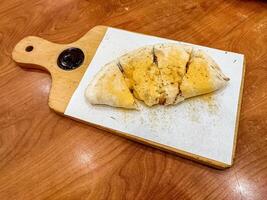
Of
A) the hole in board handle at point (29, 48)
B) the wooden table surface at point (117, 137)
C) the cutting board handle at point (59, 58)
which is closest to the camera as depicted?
the wooden table surface at point (117, 137)

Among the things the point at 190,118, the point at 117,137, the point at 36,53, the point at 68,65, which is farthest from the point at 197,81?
the point at 36,53

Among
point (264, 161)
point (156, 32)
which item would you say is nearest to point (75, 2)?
point (156, 32)

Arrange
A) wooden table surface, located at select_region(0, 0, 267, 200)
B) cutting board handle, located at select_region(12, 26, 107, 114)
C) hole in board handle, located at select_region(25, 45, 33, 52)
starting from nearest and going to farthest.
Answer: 1. wooden table surface, located at select_region(0, 0, 267, 200)
2. cutting board handle, located at select_region(12, 26, 107, 114)
3. hole in board handle, located at select_region(25, 45, 33, 52)

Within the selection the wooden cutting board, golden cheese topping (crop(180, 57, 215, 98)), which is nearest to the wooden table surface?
the wooden cutting board

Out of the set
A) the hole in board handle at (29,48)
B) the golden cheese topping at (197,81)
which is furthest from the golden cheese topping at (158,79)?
the hole in board handle at (29,48)

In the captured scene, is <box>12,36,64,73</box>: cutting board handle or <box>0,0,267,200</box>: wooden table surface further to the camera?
<box>12,36,64,73</box>: cutting board handle

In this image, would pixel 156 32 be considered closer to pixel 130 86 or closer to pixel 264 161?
pixel 130 86

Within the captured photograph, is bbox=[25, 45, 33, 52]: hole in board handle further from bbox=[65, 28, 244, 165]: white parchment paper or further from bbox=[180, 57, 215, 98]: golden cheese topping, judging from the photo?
bbox=[180, 57, 215, 98]: golden cheese topping

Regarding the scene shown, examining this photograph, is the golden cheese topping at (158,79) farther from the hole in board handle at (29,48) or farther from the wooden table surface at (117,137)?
the hole in board handle at (29,48)

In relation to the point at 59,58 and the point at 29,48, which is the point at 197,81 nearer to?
the point at 59,58
